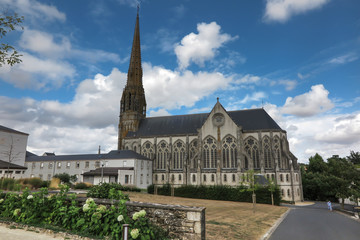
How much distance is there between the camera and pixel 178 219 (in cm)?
838

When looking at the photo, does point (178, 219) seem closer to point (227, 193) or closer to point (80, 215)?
point (80, 215)

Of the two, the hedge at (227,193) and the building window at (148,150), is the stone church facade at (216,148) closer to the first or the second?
Answer: the building window at (148,150)

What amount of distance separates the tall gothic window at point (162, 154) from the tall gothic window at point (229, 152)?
1381cm

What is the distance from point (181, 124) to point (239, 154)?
1752cm

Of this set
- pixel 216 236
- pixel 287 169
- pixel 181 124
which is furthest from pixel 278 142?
pixel 216 236

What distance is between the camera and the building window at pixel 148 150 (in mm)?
54750

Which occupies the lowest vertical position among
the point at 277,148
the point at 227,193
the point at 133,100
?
the point at 227,193

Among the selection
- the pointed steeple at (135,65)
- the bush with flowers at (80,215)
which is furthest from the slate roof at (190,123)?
the bush with flowers at (80,215)

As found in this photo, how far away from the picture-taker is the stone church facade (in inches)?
1747

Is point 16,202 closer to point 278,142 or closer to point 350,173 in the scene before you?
point 350,173

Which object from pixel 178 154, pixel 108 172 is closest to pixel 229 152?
pixel 178 154

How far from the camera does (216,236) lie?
10.6m

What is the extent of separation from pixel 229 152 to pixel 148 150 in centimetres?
A: 2018

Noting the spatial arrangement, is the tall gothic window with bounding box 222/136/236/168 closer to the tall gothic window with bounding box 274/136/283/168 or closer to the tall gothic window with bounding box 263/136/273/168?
the tall gothic window with bounding box 263/136/273/168
